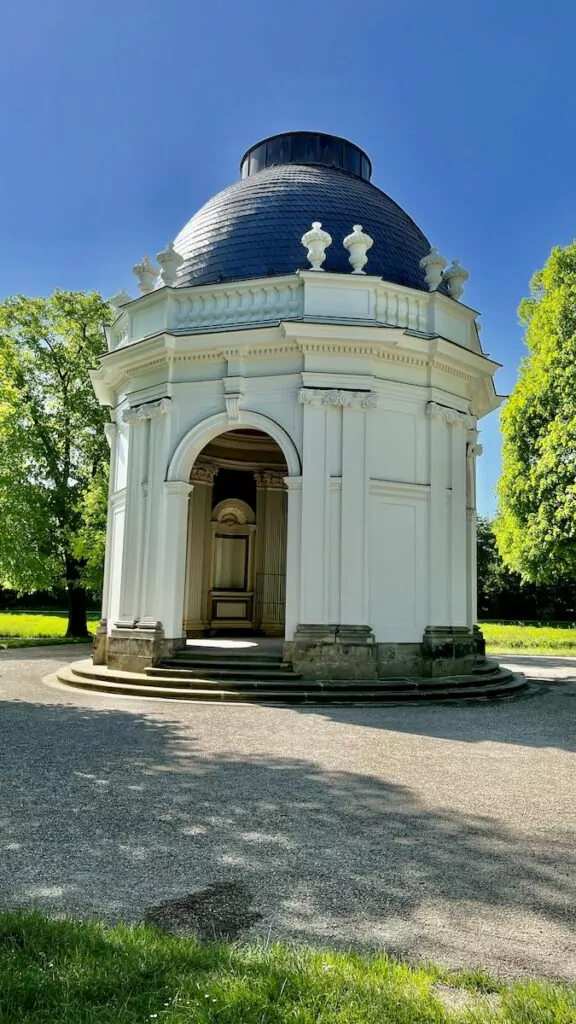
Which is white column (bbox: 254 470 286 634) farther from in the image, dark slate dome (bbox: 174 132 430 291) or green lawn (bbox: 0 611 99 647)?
green lawn (bbox: 0 611 99 647)

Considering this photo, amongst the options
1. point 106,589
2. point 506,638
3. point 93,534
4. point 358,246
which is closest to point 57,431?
point 93,534

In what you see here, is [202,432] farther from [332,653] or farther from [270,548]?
[270,548]

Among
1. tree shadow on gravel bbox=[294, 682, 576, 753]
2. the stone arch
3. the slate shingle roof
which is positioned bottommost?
tree shadow on gravel bbox=[294, 682, 576, 753]

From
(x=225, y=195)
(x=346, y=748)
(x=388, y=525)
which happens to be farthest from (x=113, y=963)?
(x=225, y=195)

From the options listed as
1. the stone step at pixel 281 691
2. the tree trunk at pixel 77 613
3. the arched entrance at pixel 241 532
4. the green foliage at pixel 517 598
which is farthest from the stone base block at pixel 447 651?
the green foliage at pixel 517 598

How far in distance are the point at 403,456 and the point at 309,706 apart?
481 cm

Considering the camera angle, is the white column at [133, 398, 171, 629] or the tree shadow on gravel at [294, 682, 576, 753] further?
the white column at [133, 398, 171, 629]

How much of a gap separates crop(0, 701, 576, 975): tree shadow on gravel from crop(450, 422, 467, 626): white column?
706 cm

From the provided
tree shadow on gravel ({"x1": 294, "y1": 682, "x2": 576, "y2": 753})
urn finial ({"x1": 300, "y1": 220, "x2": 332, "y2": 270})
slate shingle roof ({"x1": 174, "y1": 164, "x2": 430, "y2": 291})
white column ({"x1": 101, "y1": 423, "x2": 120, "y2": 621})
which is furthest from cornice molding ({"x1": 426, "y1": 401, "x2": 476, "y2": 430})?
white column ({"x1": 101, "y1": 423, "x2": 120, "y2": 621})

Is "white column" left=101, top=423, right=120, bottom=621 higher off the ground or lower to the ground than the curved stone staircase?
higher

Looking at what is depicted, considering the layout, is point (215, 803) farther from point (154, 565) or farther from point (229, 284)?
point (229, 284)

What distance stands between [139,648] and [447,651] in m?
5.31

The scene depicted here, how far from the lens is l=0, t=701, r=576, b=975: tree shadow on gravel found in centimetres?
333

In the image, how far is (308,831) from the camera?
4.63m
